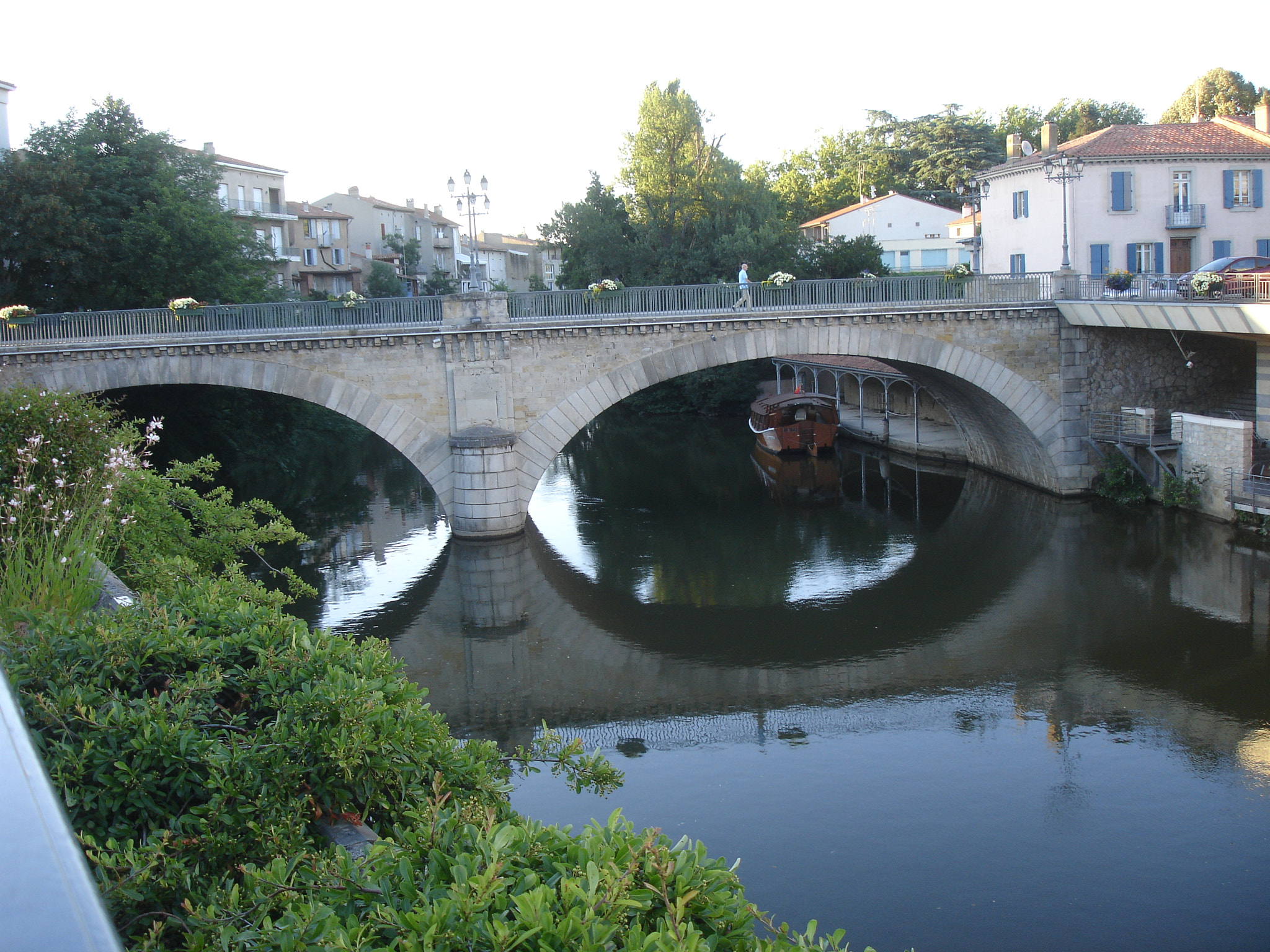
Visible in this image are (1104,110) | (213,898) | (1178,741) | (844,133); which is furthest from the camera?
(844,133)

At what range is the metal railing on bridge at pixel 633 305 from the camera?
81.6ft

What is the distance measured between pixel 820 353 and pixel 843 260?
2559cm

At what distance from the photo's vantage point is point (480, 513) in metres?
25.5

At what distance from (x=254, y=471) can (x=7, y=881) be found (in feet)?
125

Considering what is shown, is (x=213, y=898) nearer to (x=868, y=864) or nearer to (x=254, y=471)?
(x=868, y=864)

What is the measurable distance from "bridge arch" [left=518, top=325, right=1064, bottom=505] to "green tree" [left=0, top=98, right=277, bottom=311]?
47.5 feet

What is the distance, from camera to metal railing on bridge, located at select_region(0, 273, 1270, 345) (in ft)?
81.6

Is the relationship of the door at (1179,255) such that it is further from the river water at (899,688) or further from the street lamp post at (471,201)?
the street lamp post at (471,201)

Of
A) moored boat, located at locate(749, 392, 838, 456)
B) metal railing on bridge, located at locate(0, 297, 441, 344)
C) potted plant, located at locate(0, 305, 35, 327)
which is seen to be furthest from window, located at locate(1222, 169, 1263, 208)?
potted plant, located at locate(0, 305, 35, 327)

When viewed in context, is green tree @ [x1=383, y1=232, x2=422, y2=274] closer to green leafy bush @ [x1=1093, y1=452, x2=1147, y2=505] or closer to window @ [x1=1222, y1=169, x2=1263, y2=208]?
window @ [x1=1222, y1=169, x2=1263, y2=208]

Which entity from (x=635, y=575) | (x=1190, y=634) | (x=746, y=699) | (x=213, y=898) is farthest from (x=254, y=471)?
(x=213, y=898)

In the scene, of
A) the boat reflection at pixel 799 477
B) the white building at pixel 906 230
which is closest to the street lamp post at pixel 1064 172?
the boat reflection at pixel 799 477

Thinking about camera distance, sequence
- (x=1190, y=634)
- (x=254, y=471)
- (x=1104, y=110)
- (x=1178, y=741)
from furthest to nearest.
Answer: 1. (x=1104, y=110)
2. (x=254, y=471)
3. (x=1190, y=634)
4. (x=1178, y=741)

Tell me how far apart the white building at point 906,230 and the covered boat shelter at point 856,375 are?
9932mm
